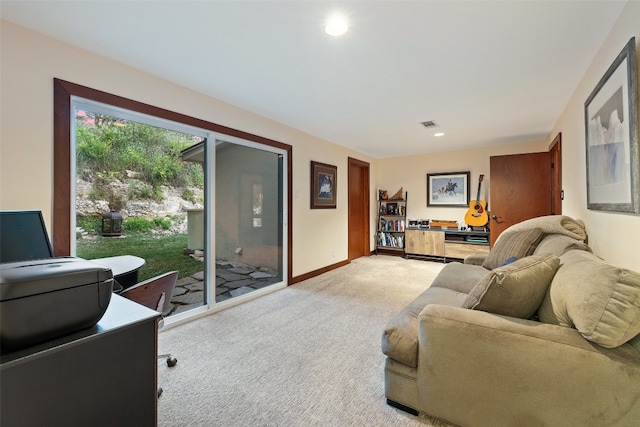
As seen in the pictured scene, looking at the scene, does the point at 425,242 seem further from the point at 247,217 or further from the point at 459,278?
the point at 247,217

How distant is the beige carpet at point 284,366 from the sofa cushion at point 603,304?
2.76 ft

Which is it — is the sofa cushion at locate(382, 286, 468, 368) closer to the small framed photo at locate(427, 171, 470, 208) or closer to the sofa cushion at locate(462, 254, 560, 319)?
the sofa cushion at locate(462, 254, 560, 319)

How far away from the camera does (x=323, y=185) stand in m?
4.45

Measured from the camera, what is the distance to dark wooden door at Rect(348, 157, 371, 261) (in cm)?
536

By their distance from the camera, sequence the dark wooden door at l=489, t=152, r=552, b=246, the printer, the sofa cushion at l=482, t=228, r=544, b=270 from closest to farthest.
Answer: the printer → the sofa cushion at l=482, t=228, r=544, b=270 → the dark wooden door at l=489, t=152, r=552, b=246

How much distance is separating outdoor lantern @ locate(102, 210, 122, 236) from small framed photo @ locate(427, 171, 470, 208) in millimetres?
5211

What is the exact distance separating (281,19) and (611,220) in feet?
8.02

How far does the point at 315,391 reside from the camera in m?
1.62

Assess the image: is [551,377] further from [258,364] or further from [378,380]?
[258,364]

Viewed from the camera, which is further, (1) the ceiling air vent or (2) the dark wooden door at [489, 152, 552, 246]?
(2) the dark wooden door at [489, 152, 552, 246]

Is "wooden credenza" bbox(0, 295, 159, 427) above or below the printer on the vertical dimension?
below

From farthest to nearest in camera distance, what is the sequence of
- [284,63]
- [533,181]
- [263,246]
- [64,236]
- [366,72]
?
[533,181] < [263,246] < [366,72] < [284,63] < [64,236]

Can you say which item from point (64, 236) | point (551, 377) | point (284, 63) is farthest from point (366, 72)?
point (64, 236)

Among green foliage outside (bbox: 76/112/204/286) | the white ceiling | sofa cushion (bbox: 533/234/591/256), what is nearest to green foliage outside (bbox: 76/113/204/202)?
green foliage outside (bbox: 76/112/204/286)
